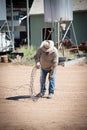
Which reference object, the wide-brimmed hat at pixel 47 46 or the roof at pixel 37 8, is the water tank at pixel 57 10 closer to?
the roof at pixel 37 8

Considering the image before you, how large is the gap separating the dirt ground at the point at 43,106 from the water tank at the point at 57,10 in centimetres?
613

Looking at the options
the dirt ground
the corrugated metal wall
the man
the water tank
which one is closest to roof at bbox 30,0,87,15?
the corrugated metal wall

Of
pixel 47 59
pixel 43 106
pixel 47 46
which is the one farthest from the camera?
pixel 47 59

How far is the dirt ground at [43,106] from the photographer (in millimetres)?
7969

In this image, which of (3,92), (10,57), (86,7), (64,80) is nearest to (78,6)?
(86,7)

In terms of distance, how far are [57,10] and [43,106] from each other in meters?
11.5

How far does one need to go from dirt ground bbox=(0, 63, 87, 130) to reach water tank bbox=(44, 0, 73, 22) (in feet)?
20.1

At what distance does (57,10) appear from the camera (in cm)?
2036

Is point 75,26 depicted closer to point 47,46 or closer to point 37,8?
point 37,8

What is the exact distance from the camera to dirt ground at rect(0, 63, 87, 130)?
7.97 meters

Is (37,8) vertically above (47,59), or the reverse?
(37,8)

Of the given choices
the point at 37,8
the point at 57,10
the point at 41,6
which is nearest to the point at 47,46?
the point at 57,10

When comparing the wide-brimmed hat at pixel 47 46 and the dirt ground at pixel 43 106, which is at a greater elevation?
the wide-brimmed hat at pixel 47 46

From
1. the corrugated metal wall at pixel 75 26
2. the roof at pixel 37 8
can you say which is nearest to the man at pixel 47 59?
the corrugated metal wall at pixel 75 26
